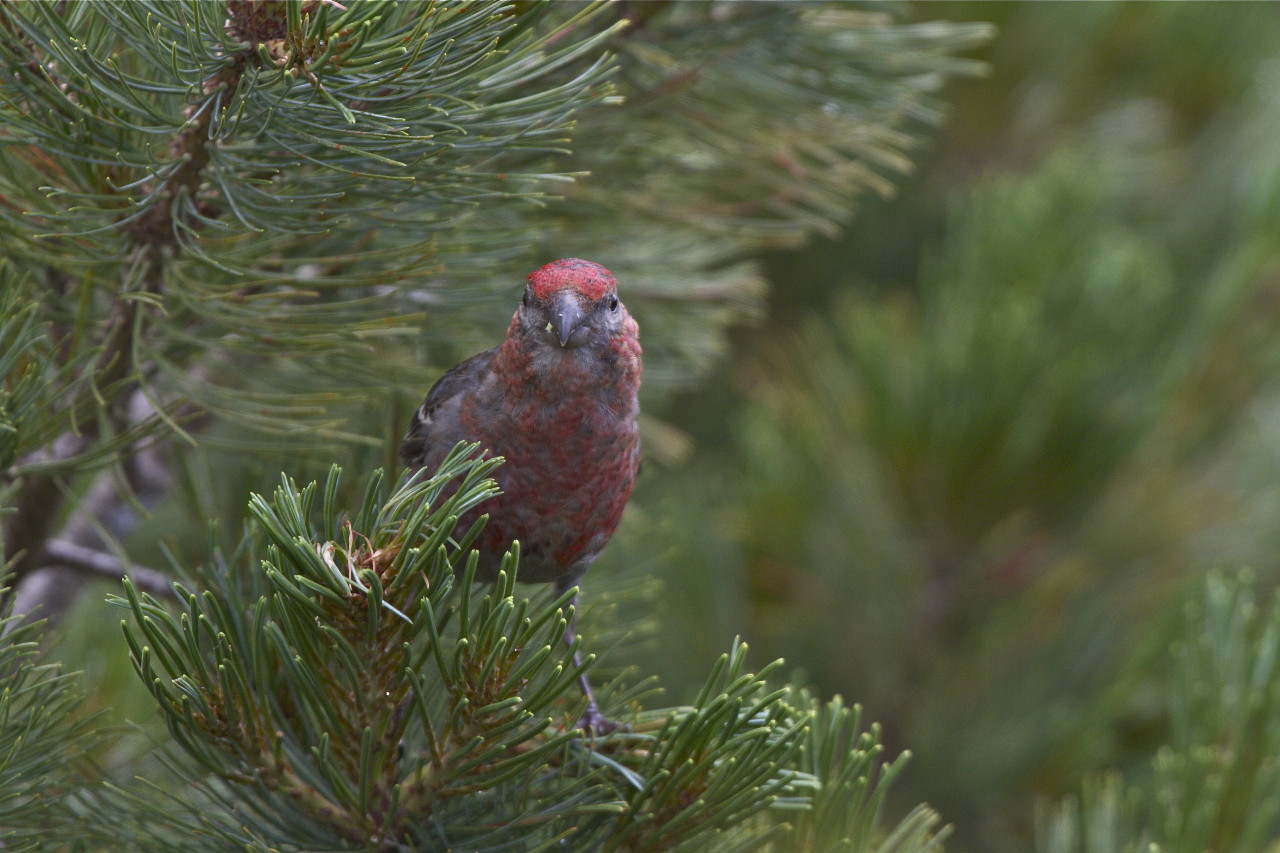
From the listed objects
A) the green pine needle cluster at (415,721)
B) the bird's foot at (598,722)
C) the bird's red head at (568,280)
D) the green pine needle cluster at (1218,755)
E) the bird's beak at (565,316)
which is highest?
the bird's red head at (568,280)

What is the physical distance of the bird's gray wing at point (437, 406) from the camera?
1.64 meters

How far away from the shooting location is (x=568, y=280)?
1566 millimetres

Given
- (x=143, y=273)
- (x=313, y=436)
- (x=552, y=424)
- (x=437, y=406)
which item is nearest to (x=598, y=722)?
(x=552, y=424)

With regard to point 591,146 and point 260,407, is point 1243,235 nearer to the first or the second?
point 591,146

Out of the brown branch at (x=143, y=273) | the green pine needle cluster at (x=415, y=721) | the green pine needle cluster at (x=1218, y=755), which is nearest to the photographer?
the green pine needle cluster at (x=415, y=721)

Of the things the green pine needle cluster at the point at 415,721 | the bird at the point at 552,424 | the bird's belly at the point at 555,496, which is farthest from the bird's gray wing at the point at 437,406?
the green pine needle cluster at the point at 415,721

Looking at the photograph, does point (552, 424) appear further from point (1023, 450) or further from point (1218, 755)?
point (1023, 450)

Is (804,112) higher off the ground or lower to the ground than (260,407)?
higher

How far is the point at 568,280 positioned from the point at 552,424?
0.20 meters

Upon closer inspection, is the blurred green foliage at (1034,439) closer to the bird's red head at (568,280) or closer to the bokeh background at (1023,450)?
the bokeh background at (1023,450)

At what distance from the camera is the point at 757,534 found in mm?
3270

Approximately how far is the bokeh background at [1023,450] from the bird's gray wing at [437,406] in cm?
38

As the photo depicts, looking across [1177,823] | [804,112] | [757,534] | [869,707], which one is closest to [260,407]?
[804,112]

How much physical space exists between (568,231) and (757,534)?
151 centimetres
